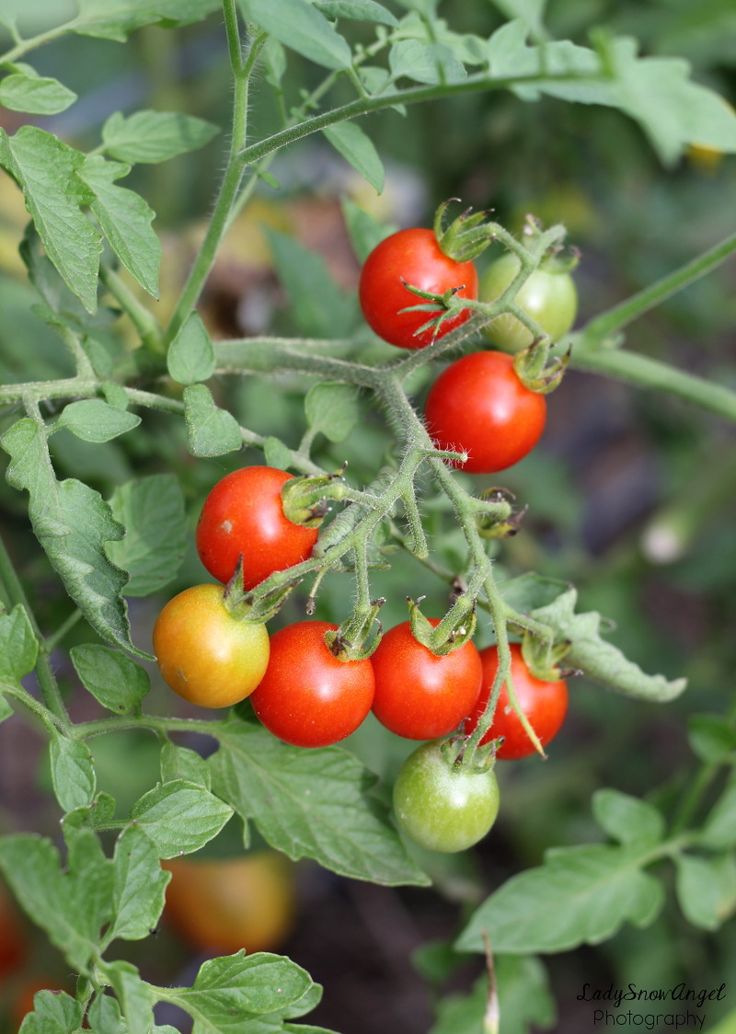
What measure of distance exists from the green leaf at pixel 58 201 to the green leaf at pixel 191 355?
75 mm

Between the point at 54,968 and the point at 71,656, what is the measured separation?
96 cm

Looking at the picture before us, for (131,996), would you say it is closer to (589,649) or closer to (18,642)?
(18,642)

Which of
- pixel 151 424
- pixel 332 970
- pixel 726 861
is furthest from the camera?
pixel 332 970

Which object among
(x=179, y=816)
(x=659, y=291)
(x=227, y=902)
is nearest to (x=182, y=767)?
(x=179, y=816)

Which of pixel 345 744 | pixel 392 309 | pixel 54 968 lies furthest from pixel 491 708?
pixel 54 968

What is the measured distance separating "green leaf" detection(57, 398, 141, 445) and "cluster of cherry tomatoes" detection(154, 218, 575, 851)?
0.07 meters

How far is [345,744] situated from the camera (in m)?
1.09

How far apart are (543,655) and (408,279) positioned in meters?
0.27

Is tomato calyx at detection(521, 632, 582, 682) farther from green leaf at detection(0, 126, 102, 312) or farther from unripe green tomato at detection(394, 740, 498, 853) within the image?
→ green leaf at detection(0, 126, 102, 312)

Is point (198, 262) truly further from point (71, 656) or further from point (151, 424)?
point (151, 424)

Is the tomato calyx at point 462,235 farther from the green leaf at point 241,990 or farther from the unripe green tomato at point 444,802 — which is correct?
the green leaf at point 241,990

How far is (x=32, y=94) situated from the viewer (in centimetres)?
69

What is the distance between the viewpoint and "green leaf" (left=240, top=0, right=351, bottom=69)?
54 cm

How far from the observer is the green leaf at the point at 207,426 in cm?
66
